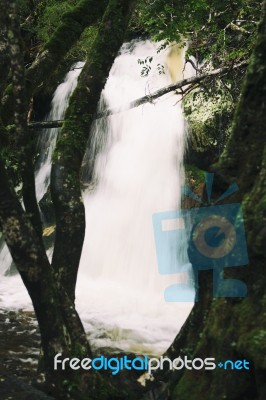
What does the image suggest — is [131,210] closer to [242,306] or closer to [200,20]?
[200,20]

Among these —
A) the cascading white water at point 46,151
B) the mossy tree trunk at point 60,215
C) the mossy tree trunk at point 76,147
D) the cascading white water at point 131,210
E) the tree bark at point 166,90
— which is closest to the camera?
the mossy tree trunk at point 60,215

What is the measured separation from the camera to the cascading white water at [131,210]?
8.44 metres

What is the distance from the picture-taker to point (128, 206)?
42.7 feet

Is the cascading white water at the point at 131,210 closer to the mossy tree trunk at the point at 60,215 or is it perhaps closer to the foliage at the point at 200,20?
the foliage at the point at 200,20

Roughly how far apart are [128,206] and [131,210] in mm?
212

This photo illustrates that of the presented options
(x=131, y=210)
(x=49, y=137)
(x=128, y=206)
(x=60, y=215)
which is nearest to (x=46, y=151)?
(x=49, y=137)

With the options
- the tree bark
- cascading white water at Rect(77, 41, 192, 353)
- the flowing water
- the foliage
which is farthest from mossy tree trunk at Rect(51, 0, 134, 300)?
cascading white water at Rect(77, 41, 192, 353)

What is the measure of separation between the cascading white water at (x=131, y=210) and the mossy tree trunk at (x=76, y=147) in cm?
301

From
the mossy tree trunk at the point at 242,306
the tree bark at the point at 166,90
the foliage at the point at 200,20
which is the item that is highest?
the foliage at the point at 200,20

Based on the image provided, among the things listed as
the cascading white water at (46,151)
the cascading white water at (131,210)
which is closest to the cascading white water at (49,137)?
the cascading white water at (46,151)

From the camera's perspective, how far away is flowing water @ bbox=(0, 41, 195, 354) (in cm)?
852

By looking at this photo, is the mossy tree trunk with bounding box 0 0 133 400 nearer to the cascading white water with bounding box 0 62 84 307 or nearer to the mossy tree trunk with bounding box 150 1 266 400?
the mossy tree trunk with bounding box 150 1 266 400

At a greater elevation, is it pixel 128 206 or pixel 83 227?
pixel 128 206

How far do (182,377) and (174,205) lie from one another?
8829mm
